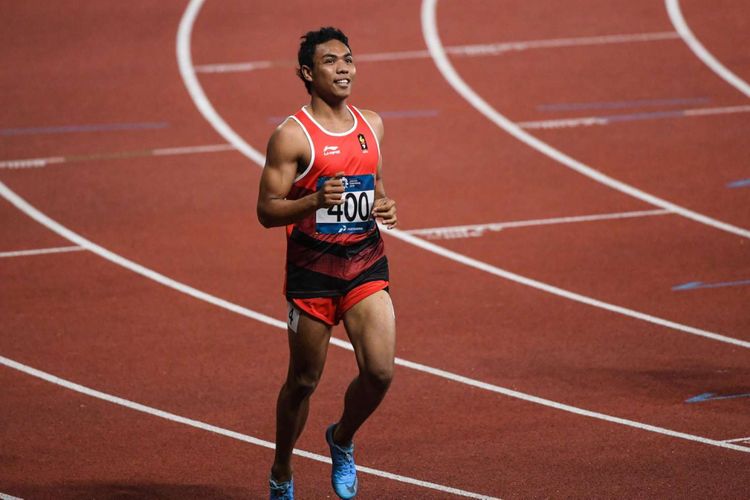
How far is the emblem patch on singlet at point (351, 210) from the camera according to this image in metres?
5.90

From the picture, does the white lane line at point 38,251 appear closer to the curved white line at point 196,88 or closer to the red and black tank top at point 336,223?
the curved white line at point 196,88

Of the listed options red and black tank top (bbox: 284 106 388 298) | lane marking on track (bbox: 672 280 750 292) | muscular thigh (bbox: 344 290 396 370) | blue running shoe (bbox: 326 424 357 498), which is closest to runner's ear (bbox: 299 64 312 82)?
red and black tank top (bbox: 284 106 388 298)

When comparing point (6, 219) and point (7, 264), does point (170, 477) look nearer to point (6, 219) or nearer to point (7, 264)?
point (7, 264)

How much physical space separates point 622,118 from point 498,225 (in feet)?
10.5

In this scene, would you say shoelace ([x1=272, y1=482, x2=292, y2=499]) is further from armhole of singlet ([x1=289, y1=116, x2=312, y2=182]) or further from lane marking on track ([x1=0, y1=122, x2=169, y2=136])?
lane marking on track ([x1=0, y1=122, x2=169, y2=136])

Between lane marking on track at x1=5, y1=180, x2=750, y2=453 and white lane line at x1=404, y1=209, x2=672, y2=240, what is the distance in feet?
0.61

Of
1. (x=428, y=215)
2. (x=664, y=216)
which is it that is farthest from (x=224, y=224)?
(x=664, y=216)

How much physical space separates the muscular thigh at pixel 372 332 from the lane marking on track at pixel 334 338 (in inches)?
81.5

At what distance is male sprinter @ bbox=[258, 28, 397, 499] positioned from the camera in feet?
19.2

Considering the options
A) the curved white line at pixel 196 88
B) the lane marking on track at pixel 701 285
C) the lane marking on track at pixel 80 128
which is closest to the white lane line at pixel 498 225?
the lane marking on track at pixel 701 285

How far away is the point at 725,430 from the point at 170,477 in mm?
3037

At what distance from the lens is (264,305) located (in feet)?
31.5

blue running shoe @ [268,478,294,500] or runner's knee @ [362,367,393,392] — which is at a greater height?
runner's knee @ [362,367,393,392]

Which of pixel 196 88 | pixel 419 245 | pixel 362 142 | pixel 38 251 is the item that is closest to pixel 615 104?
pixel 419 245
